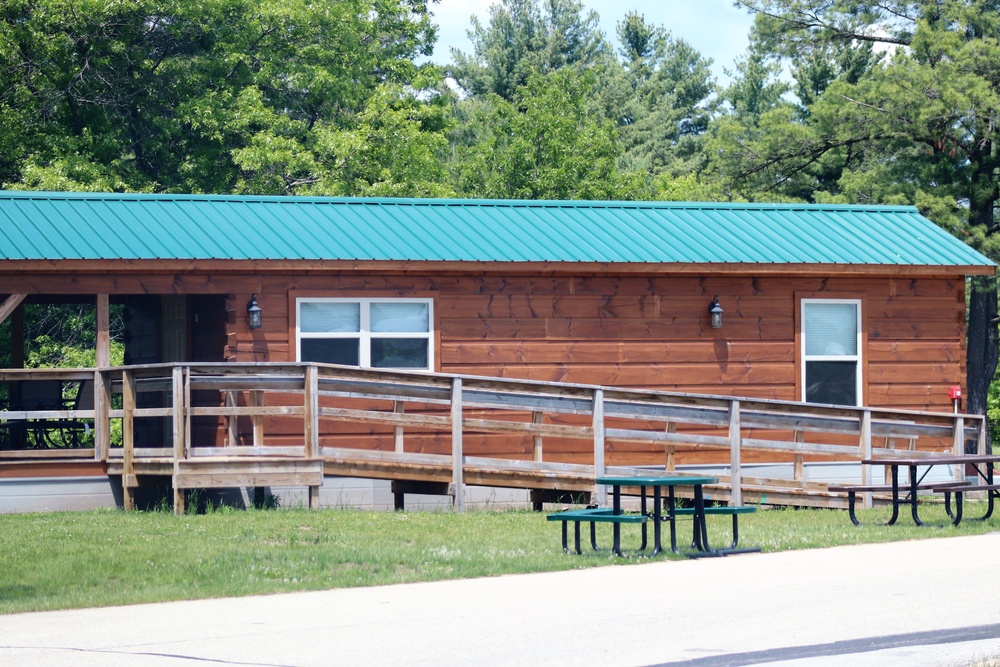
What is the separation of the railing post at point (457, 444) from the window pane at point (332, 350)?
2030 millimetres

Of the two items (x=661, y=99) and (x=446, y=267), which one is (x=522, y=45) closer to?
(x=661, y=99)

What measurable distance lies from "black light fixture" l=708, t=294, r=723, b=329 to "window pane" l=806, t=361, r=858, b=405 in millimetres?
1482

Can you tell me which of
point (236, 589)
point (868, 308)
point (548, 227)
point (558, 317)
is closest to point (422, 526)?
point (236, 589)

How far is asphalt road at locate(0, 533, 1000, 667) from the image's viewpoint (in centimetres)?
766

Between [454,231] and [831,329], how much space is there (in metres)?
5.29

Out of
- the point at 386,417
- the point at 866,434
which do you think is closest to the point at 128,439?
the point at 386,417

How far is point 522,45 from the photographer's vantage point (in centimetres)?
5962

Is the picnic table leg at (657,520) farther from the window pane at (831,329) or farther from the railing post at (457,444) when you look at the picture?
the window pane at (831,329)

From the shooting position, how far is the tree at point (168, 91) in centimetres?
3020

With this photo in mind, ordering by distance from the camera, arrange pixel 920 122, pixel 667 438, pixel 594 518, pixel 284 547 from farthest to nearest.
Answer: pixel 920 122 < pixel 667 438 < pixel 284 547 < pixel 594 518

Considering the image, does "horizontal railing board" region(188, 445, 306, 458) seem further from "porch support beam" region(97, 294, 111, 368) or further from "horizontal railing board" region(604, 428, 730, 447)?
"horizontal railing board" region(604, 428, 730, 447)

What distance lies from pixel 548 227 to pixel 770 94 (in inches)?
1672

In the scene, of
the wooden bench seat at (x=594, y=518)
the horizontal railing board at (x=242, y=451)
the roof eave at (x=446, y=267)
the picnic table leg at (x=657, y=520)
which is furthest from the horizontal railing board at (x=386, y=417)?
the picnic table leg at (x=657, y=520)

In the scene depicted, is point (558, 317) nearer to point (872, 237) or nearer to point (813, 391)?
point (813, 391)
